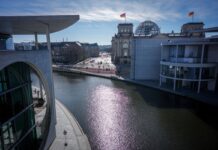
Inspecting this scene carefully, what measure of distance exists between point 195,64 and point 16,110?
25837mm

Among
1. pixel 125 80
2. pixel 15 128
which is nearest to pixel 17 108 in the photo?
pixel 15 128

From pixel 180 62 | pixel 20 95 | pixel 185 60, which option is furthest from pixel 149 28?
pixel 20 95

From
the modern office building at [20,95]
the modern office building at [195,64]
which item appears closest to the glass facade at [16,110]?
the modern office building at [20,95]

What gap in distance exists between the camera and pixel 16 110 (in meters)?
8.78

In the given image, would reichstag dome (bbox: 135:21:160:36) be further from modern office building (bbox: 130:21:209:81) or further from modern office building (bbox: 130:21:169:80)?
modern office building (bbox: 130:21:169:80)

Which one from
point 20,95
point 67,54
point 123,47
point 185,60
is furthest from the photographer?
point 67,54

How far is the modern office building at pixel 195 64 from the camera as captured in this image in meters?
25.4

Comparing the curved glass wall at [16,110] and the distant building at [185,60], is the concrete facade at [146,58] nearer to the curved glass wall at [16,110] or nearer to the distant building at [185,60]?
the distant building at [185,60]

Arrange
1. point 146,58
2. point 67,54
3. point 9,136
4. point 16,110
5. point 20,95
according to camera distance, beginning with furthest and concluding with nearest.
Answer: point 67,54, point 146,58, point 20,95, point 16,110, point 9,136

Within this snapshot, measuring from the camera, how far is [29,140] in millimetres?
10305

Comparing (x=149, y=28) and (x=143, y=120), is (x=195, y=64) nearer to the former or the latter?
(x=143, y=120)

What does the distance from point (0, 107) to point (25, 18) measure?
19.0ft

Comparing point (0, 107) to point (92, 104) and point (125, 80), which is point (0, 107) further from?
point (125, 80)

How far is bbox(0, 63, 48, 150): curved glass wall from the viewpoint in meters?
7.75
